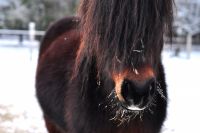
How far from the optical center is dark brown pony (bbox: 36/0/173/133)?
243 centimetres

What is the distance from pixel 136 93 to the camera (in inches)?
92.7

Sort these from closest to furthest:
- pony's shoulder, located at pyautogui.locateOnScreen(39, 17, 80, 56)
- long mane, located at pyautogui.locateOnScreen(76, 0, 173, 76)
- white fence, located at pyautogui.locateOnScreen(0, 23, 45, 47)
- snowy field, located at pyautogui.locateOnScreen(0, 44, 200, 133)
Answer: long mane, located at pyautogui.locateOnScreen(76, 0, 173, 76)
pony's shoulder, located at pyautogui.locateOnScreen(39, 17, 80, 56)
snowy field, located at pyautogui.locateOnScreen(0, 44, 200, 133)
white fence, located at pyautogui.locateOnScreen(0, 23, 45, 47)

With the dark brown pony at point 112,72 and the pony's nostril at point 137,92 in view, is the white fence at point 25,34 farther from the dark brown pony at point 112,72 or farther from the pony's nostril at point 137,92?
the pony's nostril at point 137,92

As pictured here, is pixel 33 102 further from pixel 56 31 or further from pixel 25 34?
pixel 25 34

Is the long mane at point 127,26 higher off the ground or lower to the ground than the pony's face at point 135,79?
higher

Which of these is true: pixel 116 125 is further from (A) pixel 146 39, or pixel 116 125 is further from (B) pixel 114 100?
(A) pixel 146 39

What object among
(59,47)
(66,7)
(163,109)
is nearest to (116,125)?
(163,109)

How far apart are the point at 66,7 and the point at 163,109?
18277 mm

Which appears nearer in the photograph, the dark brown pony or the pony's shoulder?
the dark brown pony

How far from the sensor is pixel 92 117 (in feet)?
9.71

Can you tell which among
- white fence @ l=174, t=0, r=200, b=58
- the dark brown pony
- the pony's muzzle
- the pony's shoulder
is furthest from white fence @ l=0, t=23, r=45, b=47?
the pony's muzzle

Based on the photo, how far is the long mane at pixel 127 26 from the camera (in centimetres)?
244

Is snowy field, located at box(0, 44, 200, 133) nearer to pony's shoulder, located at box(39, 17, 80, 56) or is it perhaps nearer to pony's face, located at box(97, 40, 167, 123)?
pony's shoulder, located at box(39, 17, 80, 56)

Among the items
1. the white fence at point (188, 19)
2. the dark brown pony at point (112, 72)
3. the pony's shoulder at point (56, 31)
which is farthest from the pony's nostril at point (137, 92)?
the white fence at point (188, 19)
